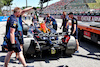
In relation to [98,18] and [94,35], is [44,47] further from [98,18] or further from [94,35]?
[98,18]

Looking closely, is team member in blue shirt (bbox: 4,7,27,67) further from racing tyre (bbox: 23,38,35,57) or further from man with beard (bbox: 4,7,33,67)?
racing tyre (bbox: 23,38,35,57)

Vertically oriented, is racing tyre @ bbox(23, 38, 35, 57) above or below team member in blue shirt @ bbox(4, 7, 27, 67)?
below

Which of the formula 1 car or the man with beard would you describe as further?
the formula 1 car

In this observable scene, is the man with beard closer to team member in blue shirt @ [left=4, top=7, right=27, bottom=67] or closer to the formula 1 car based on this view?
team member in blue shirt @ [left=4, top=7, right=27, bottom=67]

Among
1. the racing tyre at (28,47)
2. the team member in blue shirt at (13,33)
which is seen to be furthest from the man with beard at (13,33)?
the racing tyre at (28,47)

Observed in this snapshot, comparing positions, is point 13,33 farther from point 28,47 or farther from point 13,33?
point 28,47

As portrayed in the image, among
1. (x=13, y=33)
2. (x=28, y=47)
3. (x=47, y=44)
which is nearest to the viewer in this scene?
(x=13, y=33)

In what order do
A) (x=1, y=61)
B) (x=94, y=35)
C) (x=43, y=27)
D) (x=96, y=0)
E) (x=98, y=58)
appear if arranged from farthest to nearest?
1. (x=96, y=0)
2. (x=94, y=35)
3. (x=43, y=27)
4. (x=98, y=58)
5. (x=1, y=61)

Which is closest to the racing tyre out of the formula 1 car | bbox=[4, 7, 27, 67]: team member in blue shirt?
the formula 1 car

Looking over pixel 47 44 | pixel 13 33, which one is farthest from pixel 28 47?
pixel 13 33

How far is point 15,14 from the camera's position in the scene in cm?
393

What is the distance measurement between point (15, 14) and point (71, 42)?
247cm

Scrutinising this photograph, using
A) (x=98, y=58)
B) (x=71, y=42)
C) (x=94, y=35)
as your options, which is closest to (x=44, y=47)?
(x=71, y=42)

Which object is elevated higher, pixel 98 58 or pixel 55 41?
pixel 55 41
